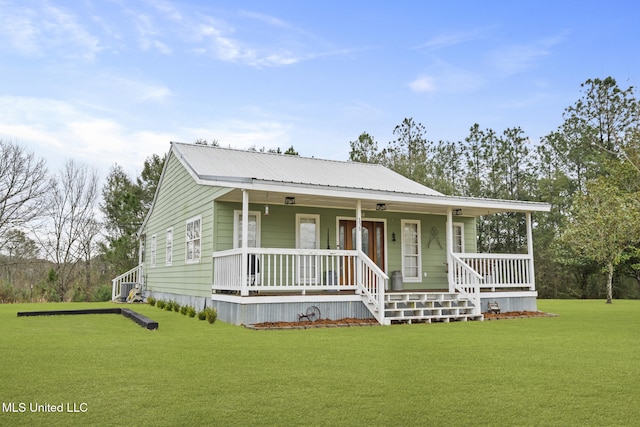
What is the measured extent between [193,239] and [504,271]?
830 cm

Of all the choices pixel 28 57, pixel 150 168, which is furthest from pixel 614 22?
pixel 150 168

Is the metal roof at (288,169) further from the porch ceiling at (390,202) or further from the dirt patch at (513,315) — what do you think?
the dirt patch at (513,315)

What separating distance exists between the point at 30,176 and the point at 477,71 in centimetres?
2175

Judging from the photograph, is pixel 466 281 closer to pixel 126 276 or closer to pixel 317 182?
pixel 317 182

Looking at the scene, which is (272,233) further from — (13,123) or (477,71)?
(13,123)

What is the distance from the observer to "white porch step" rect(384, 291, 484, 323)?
432 inches

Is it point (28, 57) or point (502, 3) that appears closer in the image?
point (502, 3)

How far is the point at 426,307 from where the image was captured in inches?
456

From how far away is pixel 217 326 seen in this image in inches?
402

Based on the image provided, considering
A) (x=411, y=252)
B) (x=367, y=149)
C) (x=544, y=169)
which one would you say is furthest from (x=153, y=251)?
(x=544, y=169)

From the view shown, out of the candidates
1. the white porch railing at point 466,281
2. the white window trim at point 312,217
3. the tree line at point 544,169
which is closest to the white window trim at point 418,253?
the white porch railing at point 466,281

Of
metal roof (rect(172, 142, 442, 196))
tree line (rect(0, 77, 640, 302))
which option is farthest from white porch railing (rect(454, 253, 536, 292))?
tree line (rect(0, 77, 640, 302))

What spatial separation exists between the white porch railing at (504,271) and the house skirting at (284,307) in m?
3.40

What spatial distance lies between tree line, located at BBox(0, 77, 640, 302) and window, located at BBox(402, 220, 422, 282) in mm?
9303
